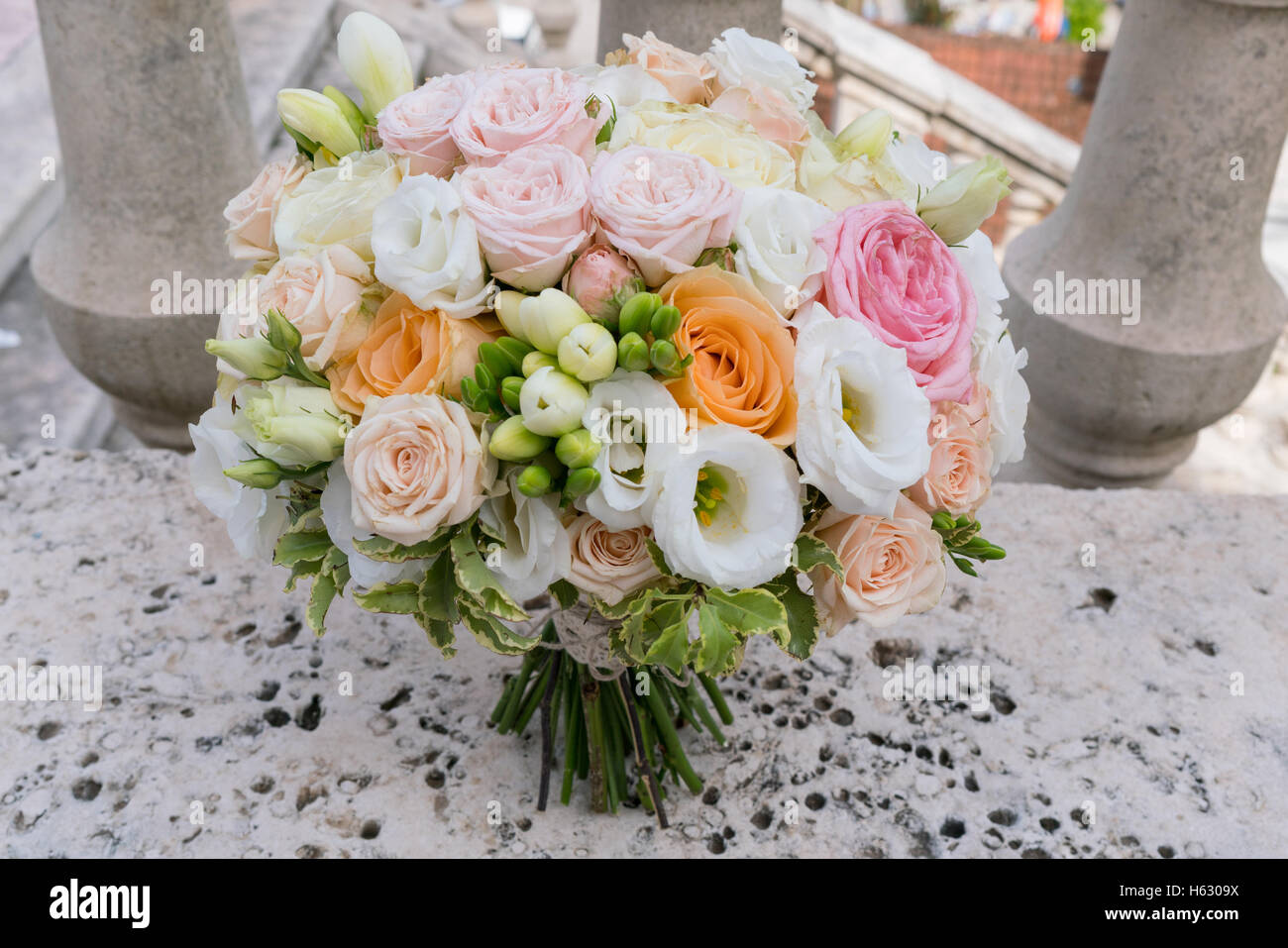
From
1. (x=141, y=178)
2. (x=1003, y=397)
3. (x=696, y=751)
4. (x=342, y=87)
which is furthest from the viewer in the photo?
(x=342, y=87)

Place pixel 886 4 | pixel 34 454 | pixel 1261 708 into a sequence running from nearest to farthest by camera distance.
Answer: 1. pixel 1261 708
2. pixel 34 454
3. pixel 886 4

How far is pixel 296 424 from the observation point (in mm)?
983

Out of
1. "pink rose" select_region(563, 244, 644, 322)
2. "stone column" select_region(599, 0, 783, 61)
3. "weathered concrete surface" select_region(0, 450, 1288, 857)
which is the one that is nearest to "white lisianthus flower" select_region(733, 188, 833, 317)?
"pink rose" select_region(563, 244, 644, 322)

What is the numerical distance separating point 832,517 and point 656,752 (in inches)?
23.9

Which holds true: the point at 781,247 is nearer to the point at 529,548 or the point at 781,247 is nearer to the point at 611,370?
the point at 611,370

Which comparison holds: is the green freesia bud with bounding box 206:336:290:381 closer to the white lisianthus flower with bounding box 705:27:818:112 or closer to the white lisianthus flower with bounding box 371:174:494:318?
the white lisianthus flower with bounding box 371:174:494:318

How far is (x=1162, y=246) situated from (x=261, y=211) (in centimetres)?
216

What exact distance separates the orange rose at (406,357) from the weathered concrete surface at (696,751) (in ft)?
2.33

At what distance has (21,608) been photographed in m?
1.79

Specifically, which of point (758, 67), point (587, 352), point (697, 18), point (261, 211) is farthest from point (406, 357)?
point (697, 18)

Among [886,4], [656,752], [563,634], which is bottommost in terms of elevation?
[886,4]

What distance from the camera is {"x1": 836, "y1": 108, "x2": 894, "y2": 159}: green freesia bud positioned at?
1218 millimetres
